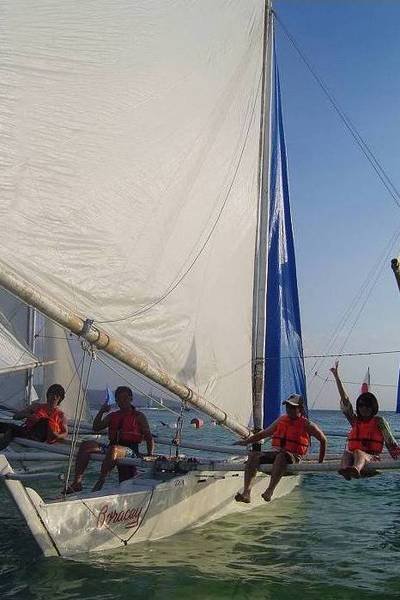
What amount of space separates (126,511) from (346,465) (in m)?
3.06

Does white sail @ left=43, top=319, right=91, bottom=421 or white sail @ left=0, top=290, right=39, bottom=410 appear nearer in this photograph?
white sail @ left=0, top=290, right=39, bottom=410

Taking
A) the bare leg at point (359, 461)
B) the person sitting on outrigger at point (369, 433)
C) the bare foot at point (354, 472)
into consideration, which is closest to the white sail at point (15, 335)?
the person sitting on outrigger at point (369, 433)

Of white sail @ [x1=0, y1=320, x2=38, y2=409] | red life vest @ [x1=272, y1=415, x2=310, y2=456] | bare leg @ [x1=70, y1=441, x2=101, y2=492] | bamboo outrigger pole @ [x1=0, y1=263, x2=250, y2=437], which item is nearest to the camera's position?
bamboo outrigger pole @ [x1=0, y1=263, x2=250, y2=437]

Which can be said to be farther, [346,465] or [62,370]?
[62,370]

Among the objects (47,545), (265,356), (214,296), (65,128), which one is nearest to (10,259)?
(65,128)

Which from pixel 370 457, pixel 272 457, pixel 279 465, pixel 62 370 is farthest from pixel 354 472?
pixel 62 370

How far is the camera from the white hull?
25.7 ft

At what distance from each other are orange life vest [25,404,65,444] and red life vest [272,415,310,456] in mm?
4147

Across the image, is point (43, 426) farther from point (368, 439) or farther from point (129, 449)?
point (368, 439)

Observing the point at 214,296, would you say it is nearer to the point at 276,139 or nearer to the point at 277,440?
the point at 277,440

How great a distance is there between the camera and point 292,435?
32.2ft

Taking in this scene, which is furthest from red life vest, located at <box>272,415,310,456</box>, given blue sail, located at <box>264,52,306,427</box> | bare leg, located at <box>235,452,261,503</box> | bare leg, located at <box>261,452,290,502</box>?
blue sail, located at <box>264,52,306,427</box>

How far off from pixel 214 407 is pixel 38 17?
6.38m

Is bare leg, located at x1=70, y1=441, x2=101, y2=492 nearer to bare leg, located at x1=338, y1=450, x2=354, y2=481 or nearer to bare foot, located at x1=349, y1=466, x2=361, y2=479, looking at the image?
bare leg, located at x1=338, y1=450, x2=354, y2=481
